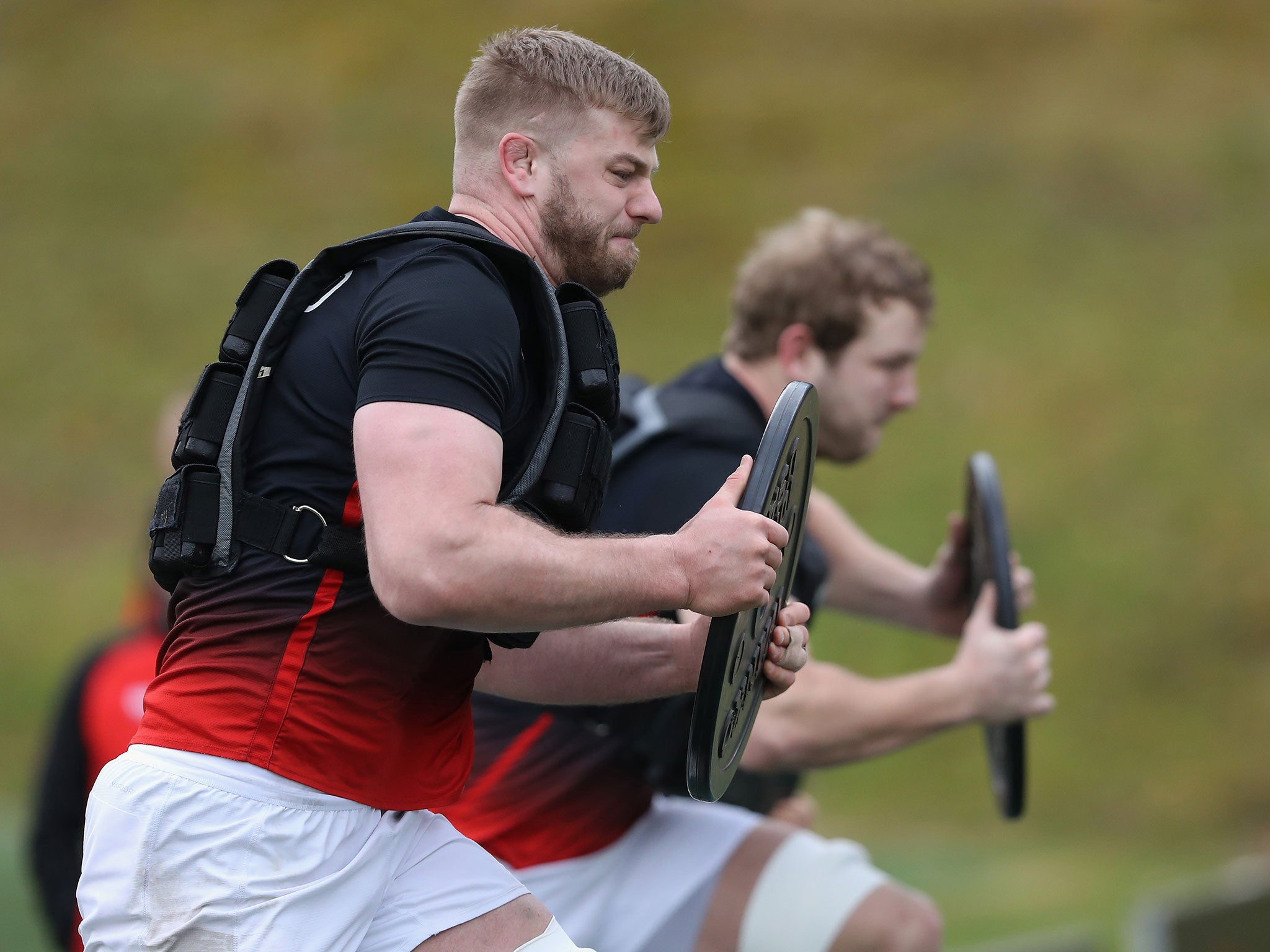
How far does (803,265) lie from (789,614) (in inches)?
61.2

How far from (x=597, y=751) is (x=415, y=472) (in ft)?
5.24

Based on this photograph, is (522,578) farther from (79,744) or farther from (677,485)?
(79,744)

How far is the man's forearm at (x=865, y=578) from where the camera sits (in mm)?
4160

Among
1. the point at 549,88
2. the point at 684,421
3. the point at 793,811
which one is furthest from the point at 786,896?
the point at 549,88

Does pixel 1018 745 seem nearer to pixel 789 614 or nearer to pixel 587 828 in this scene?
pixel 587 828

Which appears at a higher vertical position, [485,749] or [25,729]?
[485,749]

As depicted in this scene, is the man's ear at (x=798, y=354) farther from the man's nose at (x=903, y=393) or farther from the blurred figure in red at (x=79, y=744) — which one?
the blurred figure in red at (x=79, y=744)

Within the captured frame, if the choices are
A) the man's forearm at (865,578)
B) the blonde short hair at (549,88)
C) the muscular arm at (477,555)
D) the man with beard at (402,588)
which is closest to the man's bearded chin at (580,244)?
the man with beard at (402,588)

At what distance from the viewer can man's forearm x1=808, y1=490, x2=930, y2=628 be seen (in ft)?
13.6

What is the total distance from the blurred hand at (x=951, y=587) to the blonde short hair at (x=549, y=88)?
2.01m

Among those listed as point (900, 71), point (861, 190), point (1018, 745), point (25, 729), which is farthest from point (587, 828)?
point (900, 71)

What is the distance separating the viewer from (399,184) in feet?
41.0

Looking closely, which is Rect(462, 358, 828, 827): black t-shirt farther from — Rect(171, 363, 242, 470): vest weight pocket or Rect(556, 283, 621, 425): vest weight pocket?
Rect(171, 363, 242, 470): vest weight pocket

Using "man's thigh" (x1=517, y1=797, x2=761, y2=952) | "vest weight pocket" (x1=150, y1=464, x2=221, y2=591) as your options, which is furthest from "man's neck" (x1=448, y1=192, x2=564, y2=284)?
"man's thigh" (x1=517, y1=797, x2=761, y2=952)
